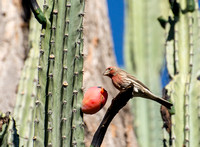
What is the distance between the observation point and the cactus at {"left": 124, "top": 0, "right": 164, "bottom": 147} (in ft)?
18.7

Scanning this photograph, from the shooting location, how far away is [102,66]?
18.8ft

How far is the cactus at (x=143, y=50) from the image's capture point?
5.70 metres

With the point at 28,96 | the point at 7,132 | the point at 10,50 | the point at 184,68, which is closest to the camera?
the point at 7,132

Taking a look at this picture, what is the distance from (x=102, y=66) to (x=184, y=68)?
202 centimetres

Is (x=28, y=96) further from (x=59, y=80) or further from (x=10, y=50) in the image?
(x=59, y=80)

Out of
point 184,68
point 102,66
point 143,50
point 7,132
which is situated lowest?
point 7,132

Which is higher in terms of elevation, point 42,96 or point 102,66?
point 102,66

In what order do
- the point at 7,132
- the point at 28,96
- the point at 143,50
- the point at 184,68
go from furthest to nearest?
the point at 143,50, the point at 28,96, the point at 184,68, the point at 7,132

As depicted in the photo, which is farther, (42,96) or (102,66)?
(102,66)

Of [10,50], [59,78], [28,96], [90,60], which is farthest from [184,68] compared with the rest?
[10,50]

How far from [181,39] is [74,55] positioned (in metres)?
1.47

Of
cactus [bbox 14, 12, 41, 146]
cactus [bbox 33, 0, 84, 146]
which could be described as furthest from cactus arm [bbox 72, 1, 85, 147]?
cactus [bbox 14, 12, 41, 146]

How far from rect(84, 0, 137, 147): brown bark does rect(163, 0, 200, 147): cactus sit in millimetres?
1506

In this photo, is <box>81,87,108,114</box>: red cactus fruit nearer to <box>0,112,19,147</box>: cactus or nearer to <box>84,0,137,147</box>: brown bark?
<box>0,112,19,147</box>: cactus
